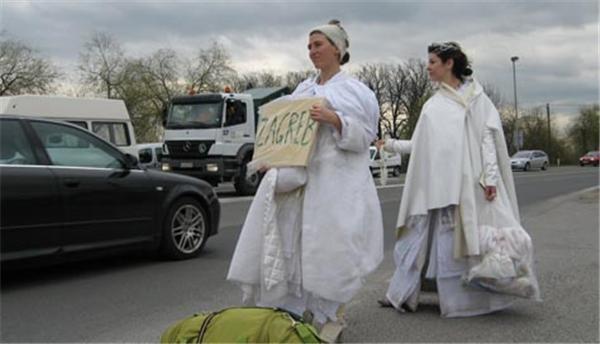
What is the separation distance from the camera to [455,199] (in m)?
4.52

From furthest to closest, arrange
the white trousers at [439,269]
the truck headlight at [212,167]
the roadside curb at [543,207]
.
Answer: the truck headlight at [212,167], the roadside curb at [543,207], the white trousers at [439,269]

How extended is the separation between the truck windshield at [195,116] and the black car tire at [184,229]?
1092cm

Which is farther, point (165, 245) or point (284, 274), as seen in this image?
point (165, 245)

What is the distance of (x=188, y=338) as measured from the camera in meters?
2.96

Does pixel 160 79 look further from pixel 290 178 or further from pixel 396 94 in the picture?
pixel 290 178

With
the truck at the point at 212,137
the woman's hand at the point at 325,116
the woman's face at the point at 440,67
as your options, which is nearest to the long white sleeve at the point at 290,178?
the woman's hand at the point at 325,116

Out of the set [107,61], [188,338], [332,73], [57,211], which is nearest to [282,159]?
[332,73]

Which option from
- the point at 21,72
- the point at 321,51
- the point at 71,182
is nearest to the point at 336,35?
the point at 321,51

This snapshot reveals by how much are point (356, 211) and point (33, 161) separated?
146 inches

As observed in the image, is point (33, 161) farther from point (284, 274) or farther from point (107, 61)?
point (107, 61)

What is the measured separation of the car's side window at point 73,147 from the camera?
21.1ft

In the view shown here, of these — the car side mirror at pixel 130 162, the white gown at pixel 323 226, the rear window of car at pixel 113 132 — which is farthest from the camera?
the rear window of car at pixel 113 132

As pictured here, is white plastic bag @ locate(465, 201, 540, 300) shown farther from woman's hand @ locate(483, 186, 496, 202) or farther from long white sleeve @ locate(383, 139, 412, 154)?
long white sleeve @ locate(383, 139, 412, 154)

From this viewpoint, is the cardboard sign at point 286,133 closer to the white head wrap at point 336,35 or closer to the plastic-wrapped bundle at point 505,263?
the white head wrap at point 336,35
